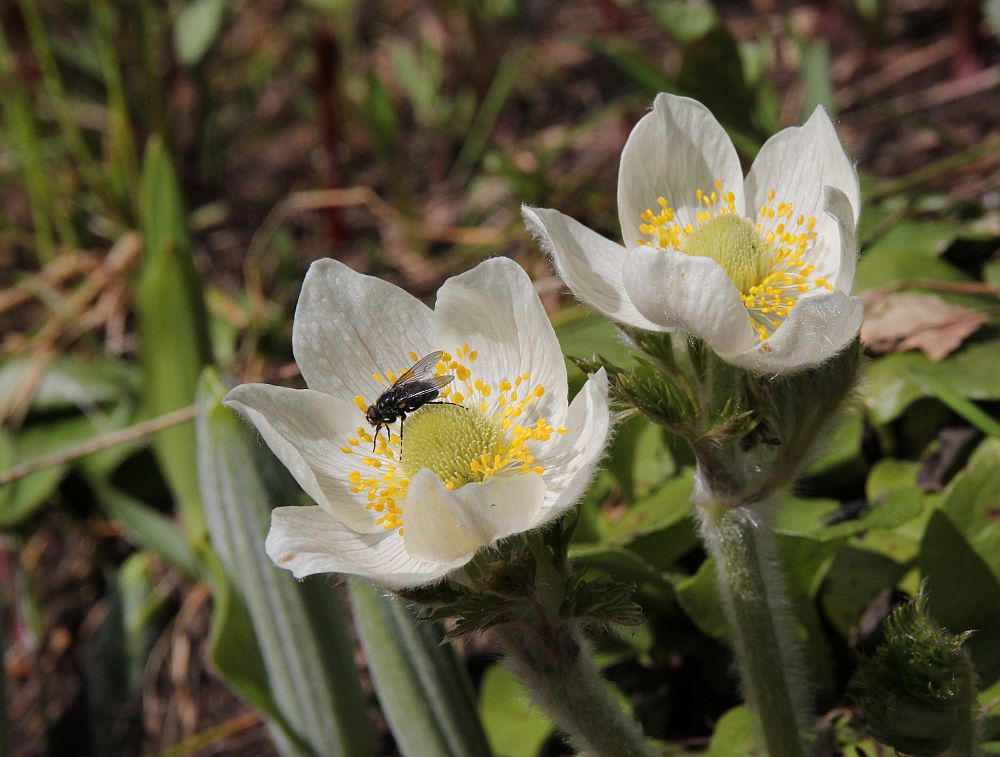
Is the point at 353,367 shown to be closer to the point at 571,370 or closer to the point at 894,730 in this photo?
the point at 571,370

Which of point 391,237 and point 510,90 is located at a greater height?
point 510,90

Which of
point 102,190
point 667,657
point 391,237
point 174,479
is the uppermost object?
point 102,190

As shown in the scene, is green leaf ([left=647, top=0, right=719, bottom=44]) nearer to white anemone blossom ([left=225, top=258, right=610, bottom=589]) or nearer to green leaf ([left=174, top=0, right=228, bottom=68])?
white anemone blossom ([left=225, top=258, right=610, bottom=589])

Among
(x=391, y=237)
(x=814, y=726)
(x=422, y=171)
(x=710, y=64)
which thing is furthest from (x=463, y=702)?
(x=422, y=171)

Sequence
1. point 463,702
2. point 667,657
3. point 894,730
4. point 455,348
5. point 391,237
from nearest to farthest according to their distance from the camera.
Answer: point 894,730 → point 455,348 → point 463,702 → point 667,657 → point 391,237

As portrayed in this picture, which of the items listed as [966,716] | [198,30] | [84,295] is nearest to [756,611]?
[966,716]

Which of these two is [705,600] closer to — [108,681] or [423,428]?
[423,428]
